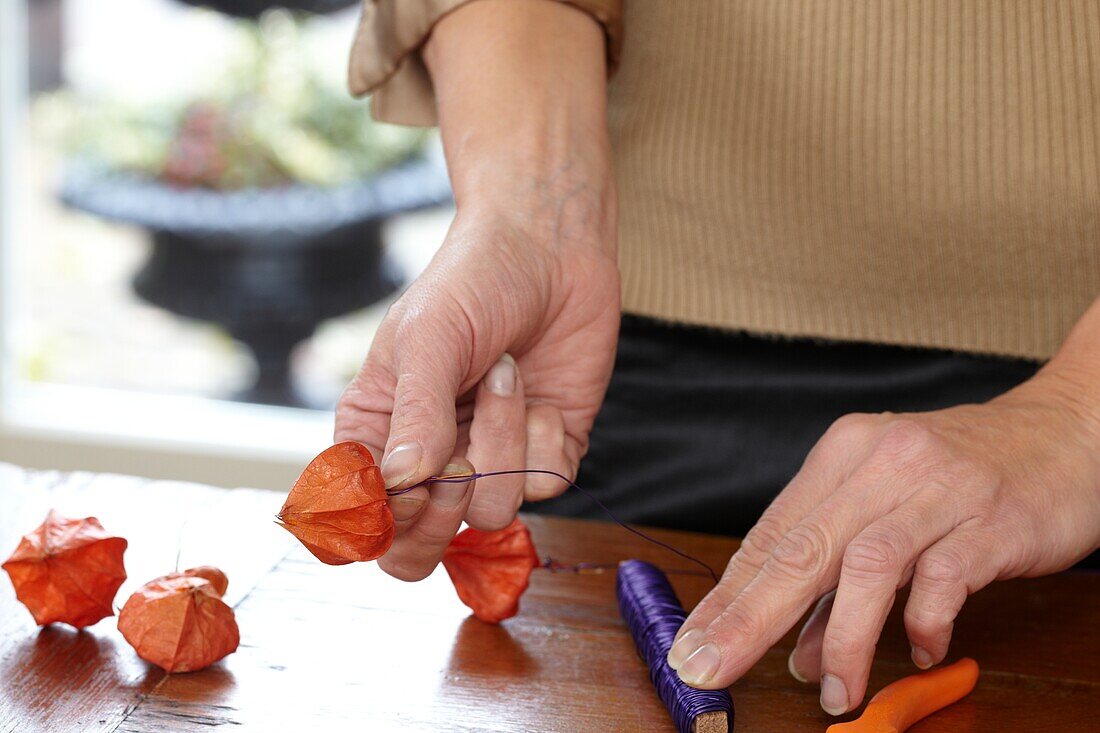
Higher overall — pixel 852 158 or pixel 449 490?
pixel 852 158

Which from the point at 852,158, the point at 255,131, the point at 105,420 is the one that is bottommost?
the point at 105,420

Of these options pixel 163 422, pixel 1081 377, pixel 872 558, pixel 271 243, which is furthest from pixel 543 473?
pixel 163 422

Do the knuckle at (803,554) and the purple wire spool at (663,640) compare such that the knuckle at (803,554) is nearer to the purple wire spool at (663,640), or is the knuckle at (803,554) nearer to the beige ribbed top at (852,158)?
the purple wire spool at (663,640)

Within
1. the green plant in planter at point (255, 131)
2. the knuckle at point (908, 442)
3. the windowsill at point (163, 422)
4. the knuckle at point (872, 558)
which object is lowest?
the windowsill at point (163, 422)

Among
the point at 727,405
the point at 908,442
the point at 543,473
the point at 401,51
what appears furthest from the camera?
the point at 727,405

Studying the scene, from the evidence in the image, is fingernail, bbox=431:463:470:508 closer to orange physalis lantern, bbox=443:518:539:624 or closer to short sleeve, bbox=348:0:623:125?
orange physalis lantern, bbox=443:518:539:624

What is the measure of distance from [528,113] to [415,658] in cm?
42

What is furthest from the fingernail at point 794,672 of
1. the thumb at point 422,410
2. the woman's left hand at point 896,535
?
the thumb at point 422,410

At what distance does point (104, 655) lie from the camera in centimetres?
69

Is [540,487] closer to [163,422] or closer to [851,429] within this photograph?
[851,429]

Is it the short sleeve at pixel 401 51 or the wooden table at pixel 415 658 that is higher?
the short sleeve at pixel 401 51

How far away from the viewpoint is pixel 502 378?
0.78 m

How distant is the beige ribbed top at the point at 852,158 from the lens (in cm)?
98

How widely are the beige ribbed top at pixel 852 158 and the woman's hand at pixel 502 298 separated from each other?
6 cm
